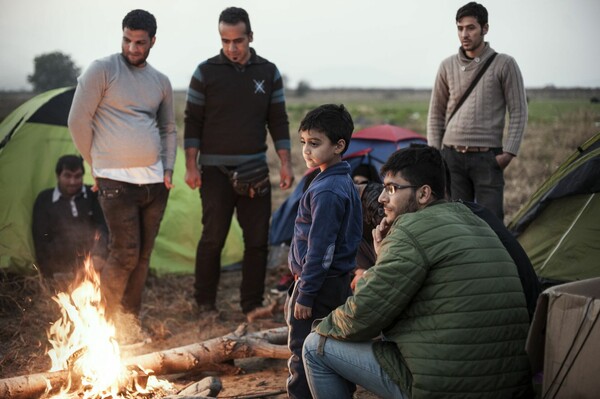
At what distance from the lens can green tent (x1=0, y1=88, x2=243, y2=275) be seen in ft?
19.9

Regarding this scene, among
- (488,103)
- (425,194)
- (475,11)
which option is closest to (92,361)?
(425,194)

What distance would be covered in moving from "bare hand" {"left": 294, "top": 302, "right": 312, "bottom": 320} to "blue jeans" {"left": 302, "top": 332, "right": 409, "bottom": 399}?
35 centimetres

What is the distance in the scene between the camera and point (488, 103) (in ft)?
16.9

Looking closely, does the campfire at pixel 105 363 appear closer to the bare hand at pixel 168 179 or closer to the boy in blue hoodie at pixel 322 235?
the boy in blue hoodie at pixel 322 235

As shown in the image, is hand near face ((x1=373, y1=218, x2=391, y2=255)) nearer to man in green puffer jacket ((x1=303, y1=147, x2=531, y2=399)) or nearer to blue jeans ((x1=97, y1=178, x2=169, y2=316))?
man in green puffer jacket ((x1=303, y1=147, x2=531, y2=399))

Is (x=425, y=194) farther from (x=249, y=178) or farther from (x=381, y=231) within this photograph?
(x=249, y=178)

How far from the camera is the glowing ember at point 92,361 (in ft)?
11.8

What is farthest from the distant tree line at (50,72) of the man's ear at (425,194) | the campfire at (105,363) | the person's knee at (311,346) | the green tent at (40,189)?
the man's ear at (425,194)

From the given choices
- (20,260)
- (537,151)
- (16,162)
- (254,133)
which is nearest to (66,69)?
(16,162)

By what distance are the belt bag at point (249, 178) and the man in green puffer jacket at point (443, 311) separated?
252 cm

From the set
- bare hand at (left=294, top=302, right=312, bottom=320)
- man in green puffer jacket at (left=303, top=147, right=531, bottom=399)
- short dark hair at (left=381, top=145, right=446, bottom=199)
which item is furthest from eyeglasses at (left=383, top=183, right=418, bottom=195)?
bare hand at (left=294, top=302, right=312, bottom=320)

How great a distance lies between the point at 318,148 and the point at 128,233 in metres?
1.90

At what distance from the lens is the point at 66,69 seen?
27.8 ft

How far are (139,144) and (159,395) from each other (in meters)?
1.88
